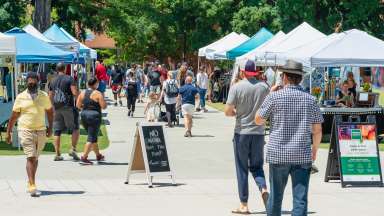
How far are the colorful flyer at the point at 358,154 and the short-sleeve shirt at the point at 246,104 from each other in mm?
3184

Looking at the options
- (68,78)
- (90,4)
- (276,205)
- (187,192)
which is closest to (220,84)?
(90,4)

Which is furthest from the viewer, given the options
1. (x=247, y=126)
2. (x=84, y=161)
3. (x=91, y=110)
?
(x=84, y=161)

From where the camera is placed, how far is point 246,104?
10.8 m

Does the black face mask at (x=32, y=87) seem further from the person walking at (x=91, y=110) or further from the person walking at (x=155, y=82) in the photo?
the person walking at (x=155, y=82)

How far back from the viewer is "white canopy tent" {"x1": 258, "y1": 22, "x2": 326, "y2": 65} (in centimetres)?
2517

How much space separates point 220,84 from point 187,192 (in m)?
28.9

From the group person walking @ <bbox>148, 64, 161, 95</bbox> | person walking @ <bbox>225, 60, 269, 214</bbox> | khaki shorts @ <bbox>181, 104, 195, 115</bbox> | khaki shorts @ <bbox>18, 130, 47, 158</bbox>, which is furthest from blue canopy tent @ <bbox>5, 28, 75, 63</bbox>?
person walking @ <bbox>225, 60, 269, 214</bbox>

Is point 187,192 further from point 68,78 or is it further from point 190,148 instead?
point 190,148

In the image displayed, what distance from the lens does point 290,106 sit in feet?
28.1

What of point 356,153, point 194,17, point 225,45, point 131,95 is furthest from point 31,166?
point 194,17

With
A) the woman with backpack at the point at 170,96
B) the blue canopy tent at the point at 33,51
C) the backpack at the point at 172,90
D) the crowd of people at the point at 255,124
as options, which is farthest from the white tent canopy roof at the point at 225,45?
the crowd of people at the point at 255,124

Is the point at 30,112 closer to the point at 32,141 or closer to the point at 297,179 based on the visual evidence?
the point at 32,141

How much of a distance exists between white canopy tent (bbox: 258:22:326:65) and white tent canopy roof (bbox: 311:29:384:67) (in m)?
2.91

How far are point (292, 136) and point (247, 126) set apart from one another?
2.34 meters
